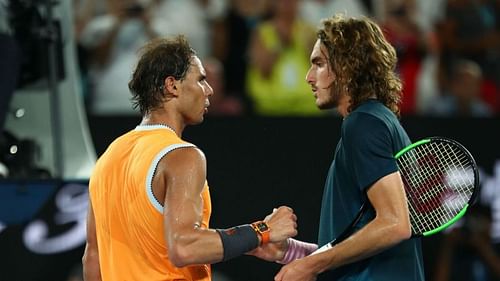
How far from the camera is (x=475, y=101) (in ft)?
25.6

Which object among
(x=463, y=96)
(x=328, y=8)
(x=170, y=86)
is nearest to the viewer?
(x=170, y=86)

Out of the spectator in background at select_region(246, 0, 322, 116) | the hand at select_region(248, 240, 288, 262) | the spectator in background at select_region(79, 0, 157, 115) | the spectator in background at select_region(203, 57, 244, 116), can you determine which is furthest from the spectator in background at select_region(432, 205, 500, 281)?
the spectator in background at select_region(79, 0, 157, 115)

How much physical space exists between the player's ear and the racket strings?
878 mm

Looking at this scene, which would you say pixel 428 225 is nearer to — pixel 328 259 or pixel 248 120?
pixel 328 259

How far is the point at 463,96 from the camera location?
7832mm

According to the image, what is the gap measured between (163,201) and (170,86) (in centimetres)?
50

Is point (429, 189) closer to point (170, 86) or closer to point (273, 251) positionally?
point (273, 251)

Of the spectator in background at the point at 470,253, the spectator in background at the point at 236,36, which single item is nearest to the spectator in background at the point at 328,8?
the spectator in background at the point at 236,36

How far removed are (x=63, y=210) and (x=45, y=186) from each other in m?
0.16

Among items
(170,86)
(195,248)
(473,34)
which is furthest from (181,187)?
(473,34)

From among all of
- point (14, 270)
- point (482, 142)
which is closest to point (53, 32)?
point (14, 270)

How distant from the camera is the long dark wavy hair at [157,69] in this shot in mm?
3938

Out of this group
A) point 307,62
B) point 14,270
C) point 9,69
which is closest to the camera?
point 14,270

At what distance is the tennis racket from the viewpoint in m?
3.86
